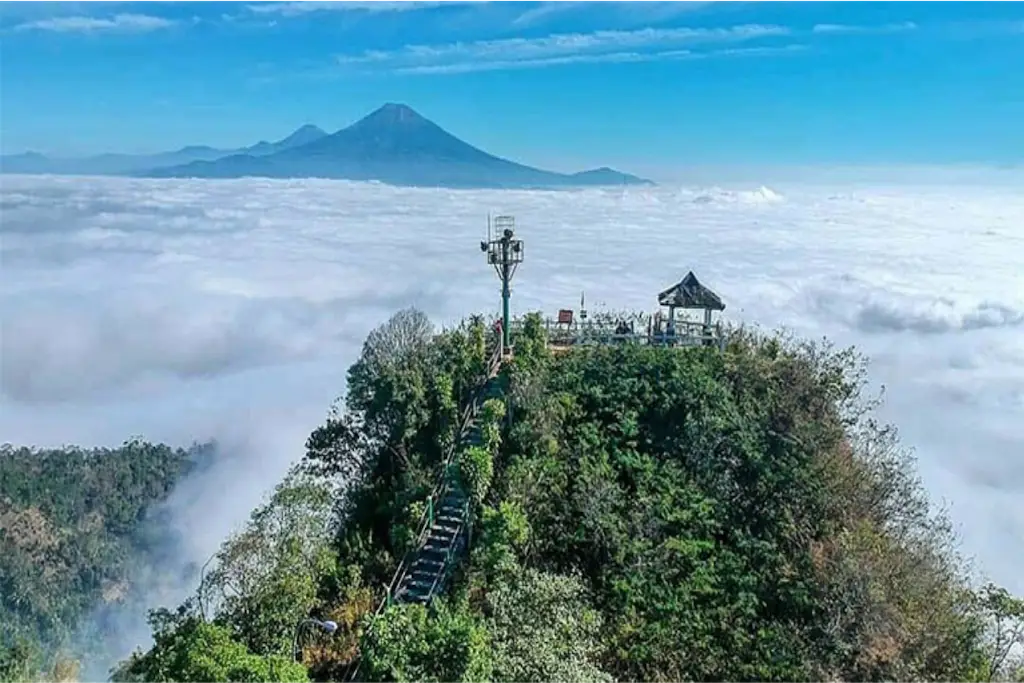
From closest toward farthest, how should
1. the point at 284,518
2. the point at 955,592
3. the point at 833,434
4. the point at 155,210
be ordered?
the point at 284,518
the point at 955,592
the point at 833,434
the point at 155,210

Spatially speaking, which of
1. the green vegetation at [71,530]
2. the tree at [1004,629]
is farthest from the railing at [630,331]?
the green vegetation at [71,530]

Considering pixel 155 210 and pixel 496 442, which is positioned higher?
pixel 496 442

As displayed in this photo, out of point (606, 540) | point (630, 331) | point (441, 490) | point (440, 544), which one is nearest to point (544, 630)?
point (606, 540)

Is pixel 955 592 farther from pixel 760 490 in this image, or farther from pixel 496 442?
pixel 496 442

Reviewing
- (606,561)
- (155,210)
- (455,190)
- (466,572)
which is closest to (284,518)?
(466,572)

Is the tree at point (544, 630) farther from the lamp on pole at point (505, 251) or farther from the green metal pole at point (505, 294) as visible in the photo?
the lamp on pole at point (505, 251)

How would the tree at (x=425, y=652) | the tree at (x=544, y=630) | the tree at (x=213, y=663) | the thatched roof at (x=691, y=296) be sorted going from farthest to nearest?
the thatched roof at (x=691, y=296)
the tree at (x=544, y=630)
the tree at (x=425, y=652)
the tree at (x=213, y=663)

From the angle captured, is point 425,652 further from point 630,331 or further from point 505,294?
point 630,331
